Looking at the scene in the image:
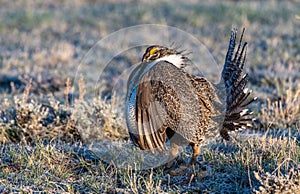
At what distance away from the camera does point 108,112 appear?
5.99m

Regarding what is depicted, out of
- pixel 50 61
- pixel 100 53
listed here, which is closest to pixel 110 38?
pixel 100 53

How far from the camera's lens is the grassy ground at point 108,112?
4215mm

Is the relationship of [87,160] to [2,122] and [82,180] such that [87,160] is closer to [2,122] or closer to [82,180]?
[82,180]

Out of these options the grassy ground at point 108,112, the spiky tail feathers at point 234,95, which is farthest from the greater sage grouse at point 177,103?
the grassy ground at point 108,112

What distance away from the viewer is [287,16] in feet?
38.8

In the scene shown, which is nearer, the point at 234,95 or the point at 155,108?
the point at 155,108

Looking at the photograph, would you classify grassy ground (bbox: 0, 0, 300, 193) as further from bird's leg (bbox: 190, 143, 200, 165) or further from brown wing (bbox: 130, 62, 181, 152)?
brown wing (bbox: 130, 62, 181, 152)

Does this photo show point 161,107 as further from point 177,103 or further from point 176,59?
point 176,59

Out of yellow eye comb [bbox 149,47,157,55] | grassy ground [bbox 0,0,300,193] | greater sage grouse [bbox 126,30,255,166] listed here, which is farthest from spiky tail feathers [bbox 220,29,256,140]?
yellow eye comb [bbox 149,47,157,55]

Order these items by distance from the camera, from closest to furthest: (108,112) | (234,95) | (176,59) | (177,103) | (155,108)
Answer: (155,108) < (177,103) < (176,59) < (234,95) < (108,112)

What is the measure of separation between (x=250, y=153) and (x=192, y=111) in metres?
0.59

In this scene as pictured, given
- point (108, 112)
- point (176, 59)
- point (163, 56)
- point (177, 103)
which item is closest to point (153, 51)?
point (163, 56)

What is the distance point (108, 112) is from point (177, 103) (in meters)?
1.80

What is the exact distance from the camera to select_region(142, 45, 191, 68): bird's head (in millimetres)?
4344
